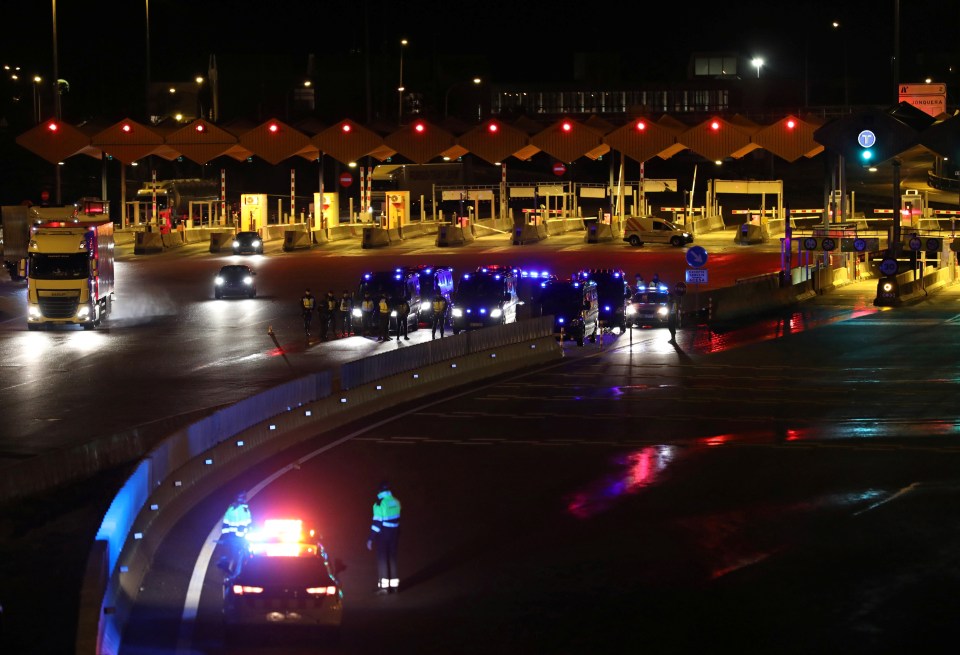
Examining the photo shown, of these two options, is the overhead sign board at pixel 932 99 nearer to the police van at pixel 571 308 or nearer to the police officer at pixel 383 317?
the police van at pixel 571 308

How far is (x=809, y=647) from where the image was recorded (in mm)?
13180

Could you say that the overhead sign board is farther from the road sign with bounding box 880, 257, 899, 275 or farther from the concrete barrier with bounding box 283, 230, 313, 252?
the concrete barrier with bounding box 283, 230, 313, 252

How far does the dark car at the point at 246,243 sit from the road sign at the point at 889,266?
28.7m

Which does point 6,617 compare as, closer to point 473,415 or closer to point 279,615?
point 279,615

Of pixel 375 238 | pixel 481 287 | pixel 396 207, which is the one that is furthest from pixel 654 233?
pixel 481 287

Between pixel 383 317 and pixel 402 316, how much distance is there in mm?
624

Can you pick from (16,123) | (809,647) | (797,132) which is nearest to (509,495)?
(809,647)

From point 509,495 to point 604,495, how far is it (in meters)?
1.31

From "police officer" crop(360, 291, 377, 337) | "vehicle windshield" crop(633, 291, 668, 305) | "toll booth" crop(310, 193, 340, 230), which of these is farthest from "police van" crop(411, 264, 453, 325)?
"toll booth" crop(310, 193, 340, 230)

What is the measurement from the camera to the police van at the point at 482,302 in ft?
129

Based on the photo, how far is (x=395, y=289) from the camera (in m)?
38.9

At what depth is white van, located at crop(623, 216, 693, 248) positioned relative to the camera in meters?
66.2

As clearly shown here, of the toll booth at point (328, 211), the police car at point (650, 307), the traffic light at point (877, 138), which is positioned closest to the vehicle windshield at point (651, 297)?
the police car at point (650, 307)

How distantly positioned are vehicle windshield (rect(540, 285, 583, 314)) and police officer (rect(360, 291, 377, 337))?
4556 millimetres
